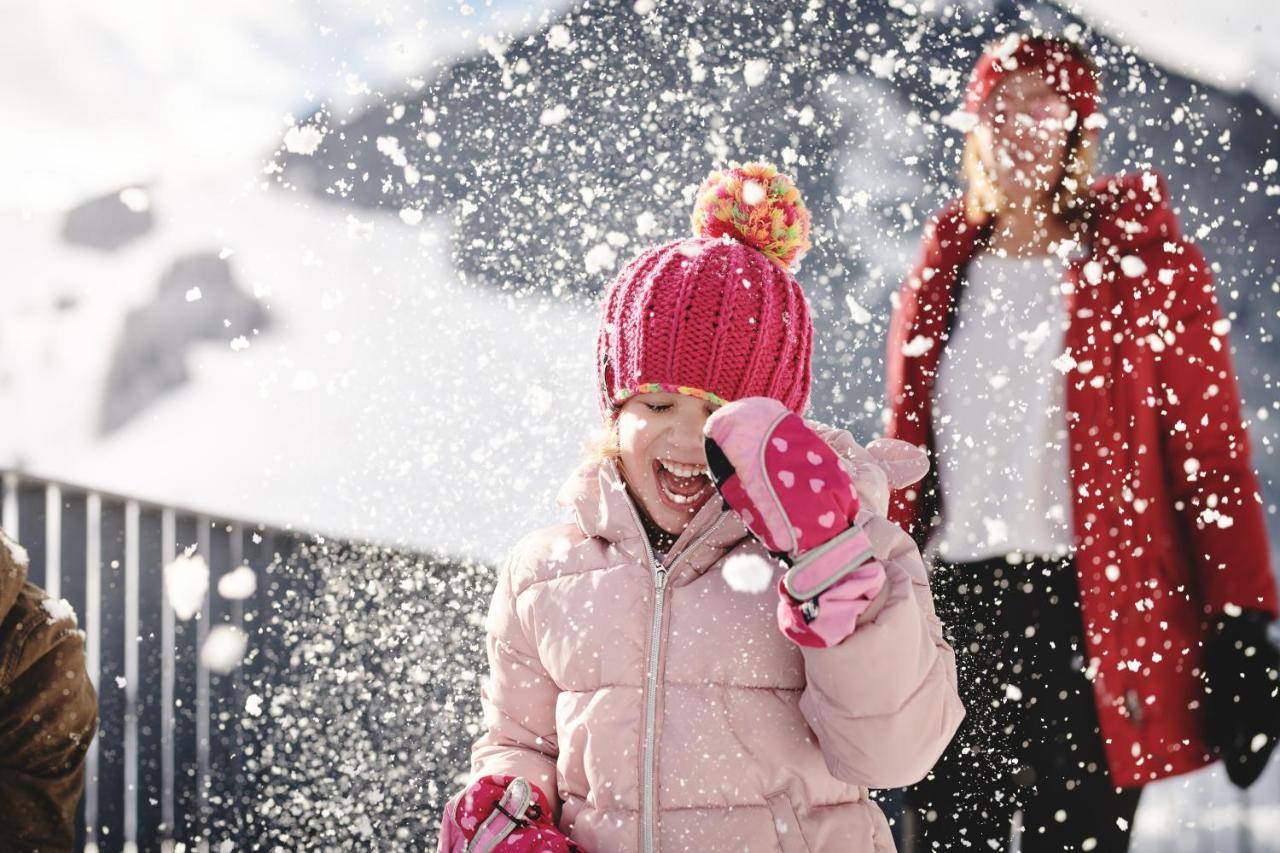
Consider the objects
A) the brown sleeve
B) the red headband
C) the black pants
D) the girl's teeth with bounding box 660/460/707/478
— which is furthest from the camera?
the red headband

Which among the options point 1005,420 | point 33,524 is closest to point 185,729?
point 33,524

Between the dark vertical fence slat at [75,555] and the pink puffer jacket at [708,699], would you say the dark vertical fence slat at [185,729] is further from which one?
the pink puffer jacket at [708,699]

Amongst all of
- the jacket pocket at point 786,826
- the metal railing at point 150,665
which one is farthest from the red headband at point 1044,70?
the metal railing at point 150,665

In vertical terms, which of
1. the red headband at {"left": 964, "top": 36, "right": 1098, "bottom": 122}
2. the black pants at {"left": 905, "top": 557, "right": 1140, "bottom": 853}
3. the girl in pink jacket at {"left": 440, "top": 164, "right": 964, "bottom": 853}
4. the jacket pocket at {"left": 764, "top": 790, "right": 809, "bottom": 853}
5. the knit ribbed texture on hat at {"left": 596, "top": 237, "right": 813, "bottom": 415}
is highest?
the red headband at {"left": 964, "top": 36, "right": 1098, "bottom": 122}

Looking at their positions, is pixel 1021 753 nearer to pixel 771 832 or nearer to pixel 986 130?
pixel 771 832

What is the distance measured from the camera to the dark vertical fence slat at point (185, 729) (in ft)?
8.43

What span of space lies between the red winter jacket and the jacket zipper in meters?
0.89

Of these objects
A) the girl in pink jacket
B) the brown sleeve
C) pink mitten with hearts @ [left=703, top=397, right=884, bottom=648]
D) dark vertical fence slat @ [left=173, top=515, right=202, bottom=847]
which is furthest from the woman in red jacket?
dark vertical fence slat @ [left=173, top=515, right=202, bottom=847]

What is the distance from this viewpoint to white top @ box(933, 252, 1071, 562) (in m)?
1.72

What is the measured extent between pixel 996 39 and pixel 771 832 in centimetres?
170

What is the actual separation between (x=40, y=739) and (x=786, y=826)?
1.31 metres

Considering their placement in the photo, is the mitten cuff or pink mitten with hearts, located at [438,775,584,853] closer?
the mitten cuff

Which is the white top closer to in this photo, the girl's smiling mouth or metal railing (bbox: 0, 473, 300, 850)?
the girl's smiling mouth

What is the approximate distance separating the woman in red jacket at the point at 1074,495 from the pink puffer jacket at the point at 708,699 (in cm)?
63
